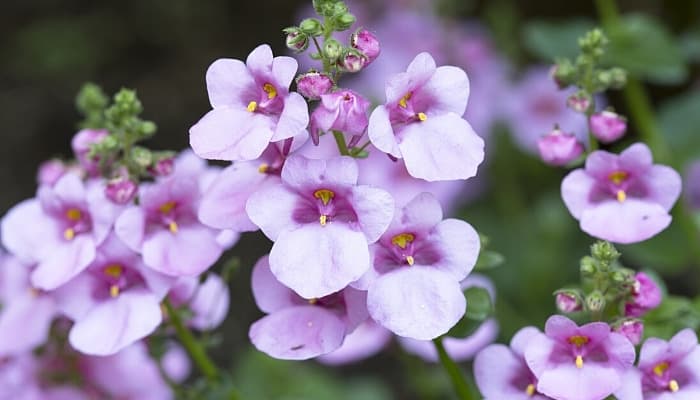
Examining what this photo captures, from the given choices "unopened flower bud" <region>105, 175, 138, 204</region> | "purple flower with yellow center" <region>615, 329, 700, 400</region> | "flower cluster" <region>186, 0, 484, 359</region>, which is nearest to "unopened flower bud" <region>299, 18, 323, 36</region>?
"flower cluster" <region>186, 0, 484, 359</region>

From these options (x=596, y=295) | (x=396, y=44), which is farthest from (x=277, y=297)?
(x=396, y=44)

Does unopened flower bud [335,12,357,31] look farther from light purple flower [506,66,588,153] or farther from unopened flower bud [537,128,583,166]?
light purple flower [506,66,588,153]

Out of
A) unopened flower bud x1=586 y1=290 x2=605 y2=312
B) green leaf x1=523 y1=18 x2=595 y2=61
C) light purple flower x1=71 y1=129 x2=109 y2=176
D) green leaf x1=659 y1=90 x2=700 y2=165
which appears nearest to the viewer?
unopened flower bud x1=586 y1=290 x2=605 y2=312

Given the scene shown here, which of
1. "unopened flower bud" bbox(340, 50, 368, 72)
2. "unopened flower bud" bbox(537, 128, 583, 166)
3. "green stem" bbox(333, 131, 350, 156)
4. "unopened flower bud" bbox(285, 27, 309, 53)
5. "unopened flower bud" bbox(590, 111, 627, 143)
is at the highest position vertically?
"unopened flower bud" bbox(285, 27, 309, 53)

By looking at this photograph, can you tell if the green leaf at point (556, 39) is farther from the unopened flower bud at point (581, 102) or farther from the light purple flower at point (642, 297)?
the light purple flower at point (642, 297)

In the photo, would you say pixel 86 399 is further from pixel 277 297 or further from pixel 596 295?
pixel 596 295

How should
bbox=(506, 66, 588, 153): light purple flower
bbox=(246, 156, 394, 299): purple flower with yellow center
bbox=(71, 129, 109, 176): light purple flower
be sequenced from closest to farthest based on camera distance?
bbox=(246, 156, 394, 299): purple flower with yellow center
bbox=(71, 129, 109, 176): light purple flower
bbox=(506, 66, 588, 153): light purple flower

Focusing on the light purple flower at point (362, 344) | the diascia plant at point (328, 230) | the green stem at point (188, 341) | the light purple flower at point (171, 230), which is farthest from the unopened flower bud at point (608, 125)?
the light purple flower at point (362, 344)
